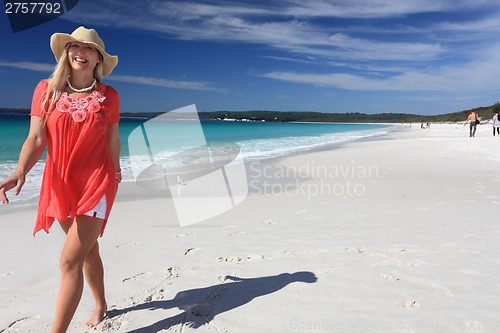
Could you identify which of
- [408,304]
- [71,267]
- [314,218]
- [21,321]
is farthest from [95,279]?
[314,218]

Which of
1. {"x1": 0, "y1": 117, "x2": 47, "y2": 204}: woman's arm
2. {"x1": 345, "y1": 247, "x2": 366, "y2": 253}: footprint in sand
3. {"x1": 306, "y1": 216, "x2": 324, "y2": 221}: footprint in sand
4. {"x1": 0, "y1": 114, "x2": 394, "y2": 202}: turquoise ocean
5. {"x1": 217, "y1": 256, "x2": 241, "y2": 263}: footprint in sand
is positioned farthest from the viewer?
{"x1": 0, "y1": 114, "x2": 394, "y2": 202}: turquoise ocean

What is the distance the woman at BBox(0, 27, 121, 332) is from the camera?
6.83ft

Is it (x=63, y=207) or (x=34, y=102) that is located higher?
(x=34, y=102)

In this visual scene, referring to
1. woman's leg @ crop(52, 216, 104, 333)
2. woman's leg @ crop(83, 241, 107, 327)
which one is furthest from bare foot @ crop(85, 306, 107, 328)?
woman's leg @ crop(52, 216, 104, 333)

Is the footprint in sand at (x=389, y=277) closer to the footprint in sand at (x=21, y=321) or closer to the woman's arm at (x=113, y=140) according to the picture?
the woman's arm at (x=113, y=140)

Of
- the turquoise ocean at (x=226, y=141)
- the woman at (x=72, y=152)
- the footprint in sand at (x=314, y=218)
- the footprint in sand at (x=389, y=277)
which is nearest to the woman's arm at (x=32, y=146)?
the woman at (x=72, y=152)

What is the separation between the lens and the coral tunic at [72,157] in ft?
6.87

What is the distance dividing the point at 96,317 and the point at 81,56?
184cm

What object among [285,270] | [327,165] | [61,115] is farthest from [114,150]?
[327,165]

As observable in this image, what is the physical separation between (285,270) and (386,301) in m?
0.99

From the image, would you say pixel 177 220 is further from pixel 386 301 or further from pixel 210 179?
pixel 210 179

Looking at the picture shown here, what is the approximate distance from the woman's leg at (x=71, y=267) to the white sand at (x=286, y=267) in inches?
17.5

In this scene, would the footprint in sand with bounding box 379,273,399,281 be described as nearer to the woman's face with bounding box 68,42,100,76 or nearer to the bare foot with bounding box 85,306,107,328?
the bare foot with bounding box 85,306,107,328

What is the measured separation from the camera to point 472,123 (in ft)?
75.3
